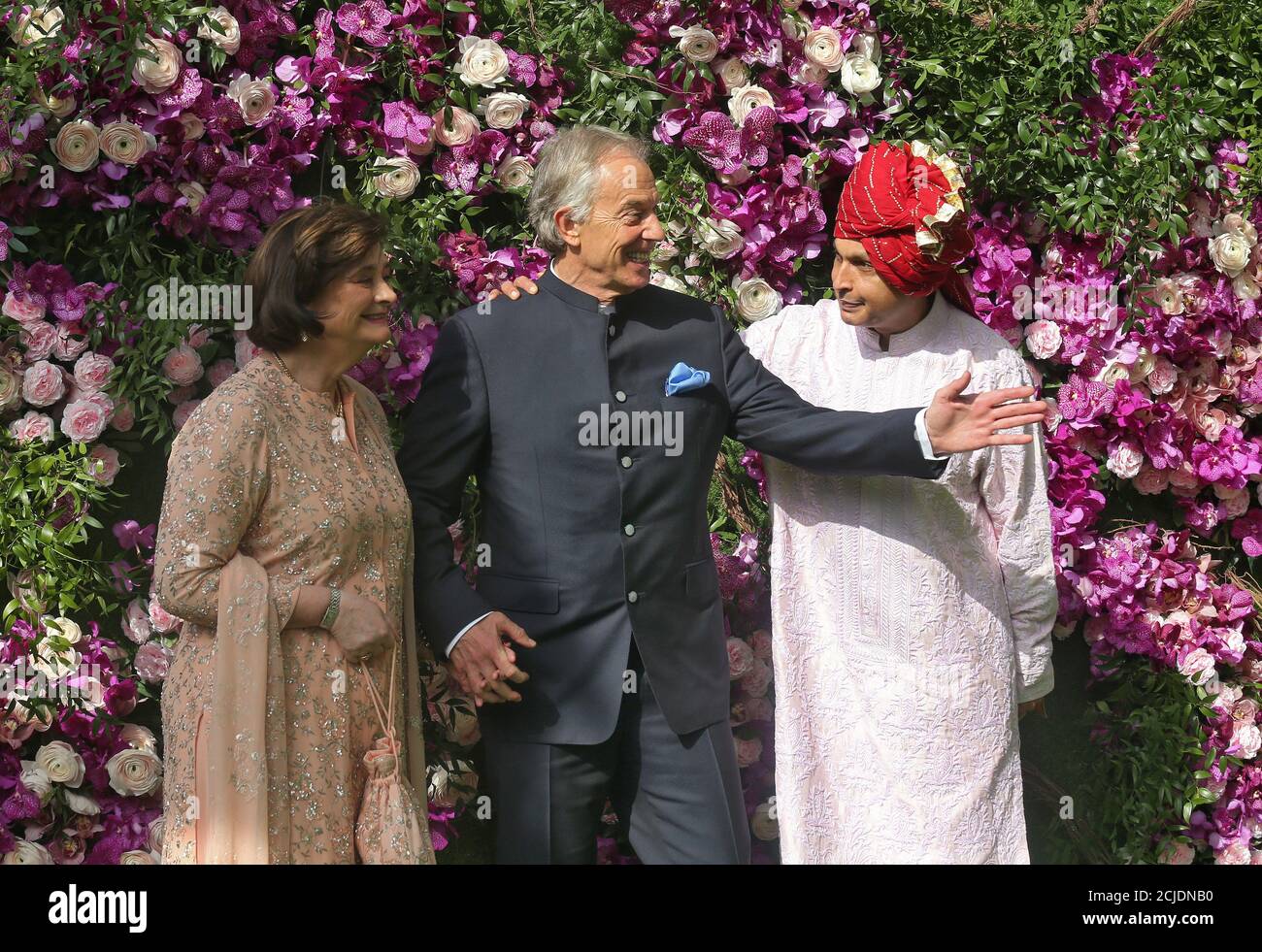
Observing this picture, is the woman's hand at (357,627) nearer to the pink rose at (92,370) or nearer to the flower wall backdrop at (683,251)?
the flower wall backdrop at (683,251)

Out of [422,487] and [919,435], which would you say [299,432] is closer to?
[422,487]

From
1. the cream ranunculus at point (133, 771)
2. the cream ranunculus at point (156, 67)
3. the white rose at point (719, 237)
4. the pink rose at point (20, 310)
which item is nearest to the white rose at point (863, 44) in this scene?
the white rose at point (719, 237)

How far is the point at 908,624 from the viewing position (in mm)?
3832

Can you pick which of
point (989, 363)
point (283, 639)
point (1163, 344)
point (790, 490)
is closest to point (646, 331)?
point (790, 490)

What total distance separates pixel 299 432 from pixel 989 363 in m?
1.63

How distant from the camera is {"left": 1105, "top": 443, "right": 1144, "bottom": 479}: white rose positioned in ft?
15.9

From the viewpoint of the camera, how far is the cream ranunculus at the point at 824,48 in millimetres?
4586

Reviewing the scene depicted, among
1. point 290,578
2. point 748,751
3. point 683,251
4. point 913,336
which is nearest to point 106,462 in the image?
point 290,578

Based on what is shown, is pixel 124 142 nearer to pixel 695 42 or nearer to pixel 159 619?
pixel 159 619

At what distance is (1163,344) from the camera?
16.0ft

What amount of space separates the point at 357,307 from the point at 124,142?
1007 millimetres

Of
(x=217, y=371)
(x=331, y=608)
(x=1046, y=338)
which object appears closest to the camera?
→ (x=331, y=608)

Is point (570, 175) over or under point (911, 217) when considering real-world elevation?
over

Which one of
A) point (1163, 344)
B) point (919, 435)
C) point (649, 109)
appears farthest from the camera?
point (1163, 344)
